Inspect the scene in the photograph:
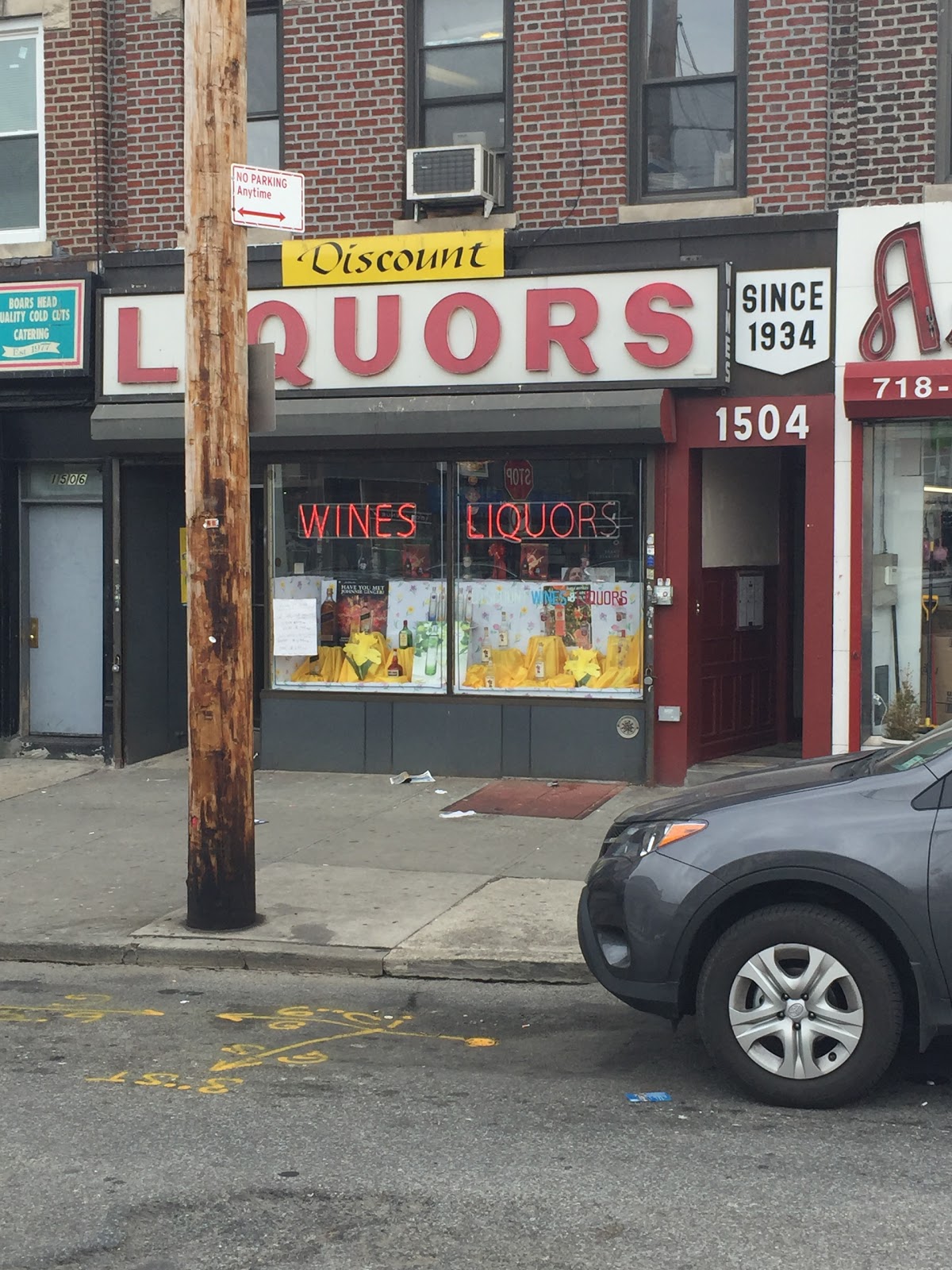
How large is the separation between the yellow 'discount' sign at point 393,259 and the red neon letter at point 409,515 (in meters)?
1.75

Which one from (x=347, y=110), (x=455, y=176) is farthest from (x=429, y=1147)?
(x=347, y=110)

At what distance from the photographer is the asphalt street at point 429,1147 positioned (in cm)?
439

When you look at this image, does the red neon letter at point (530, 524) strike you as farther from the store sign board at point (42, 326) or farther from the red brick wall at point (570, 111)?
the store sign board at point (42, 326)

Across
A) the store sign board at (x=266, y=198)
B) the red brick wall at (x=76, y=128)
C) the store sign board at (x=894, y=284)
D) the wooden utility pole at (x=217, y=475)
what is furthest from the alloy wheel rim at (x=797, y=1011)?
the red brick wall at (x=76, y=128)

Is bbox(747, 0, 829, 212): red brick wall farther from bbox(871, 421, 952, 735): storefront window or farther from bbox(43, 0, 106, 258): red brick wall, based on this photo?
bbox(43, 0, 106, 258): red brick wall

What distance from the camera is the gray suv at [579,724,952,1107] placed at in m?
5.35

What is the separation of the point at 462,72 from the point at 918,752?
8.36 m

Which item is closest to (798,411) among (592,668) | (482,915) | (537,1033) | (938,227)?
(938,227)

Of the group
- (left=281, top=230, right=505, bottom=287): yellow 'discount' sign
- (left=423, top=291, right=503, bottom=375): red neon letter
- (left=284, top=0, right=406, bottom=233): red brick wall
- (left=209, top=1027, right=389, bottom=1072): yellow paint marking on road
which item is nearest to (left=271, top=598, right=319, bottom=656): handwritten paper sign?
(left=423, top=291, right=503, bottom=375): red neon letter

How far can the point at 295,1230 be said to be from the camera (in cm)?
449

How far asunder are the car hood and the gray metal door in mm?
8151

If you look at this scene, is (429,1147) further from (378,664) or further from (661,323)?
(378,664)

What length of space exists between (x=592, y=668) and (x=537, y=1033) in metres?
5.84

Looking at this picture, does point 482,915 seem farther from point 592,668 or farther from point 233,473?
point 592,668
